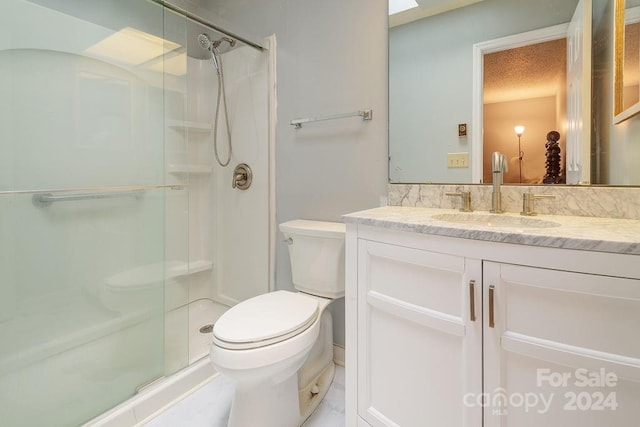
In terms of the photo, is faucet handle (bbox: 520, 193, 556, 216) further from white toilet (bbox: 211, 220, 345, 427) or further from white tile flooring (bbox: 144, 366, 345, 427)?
white tile flooring (bbox: 144, 366, 345, 427)

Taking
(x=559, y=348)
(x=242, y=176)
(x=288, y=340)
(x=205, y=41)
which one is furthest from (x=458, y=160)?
(x=205, y=41)

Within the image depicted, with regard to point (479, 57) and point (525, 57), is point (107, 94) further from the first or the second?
point (525, 57)

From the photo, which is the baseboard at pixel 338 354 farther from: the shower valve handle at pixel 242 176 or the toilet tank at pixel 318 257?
the shower valve handle at pixel 242 176

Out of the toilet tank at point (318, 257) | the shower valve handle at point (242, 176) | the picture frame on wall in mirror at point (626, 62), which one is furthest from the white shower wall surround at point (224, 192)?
the picture frame on wall in mirror at point (626, 62)

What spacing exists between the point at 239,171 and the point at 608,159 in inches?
74.0

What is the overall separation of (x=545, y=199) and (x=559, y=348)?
652 mm

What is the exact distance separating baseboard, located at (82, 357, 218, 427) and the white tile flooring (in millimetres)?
33

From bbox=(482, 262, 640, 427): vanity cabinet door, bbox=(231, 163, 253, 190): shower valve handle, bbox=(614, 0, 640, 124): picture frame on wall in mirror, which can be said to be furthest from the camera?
bbox=(231, 163, 253, 190): shower valve handle

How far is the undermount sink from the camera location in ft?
3.47

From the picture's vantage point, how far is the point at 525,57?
1204 millimetres

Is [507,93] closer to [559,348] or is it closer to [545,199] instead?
[545,199]

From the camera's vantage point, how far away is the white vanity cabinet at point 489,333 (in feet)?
2.13

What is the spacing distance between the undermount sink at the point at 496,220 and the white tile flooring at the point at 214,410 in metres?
0.96

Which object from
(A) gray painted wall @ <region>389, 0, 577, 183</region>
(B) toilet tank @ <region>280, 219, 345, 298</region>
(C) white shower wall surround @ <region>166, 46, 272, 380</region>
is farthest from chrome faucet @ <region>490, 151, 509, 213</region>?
(C) white shower wall surround @ <region>166, 46, 272, 380</region>
